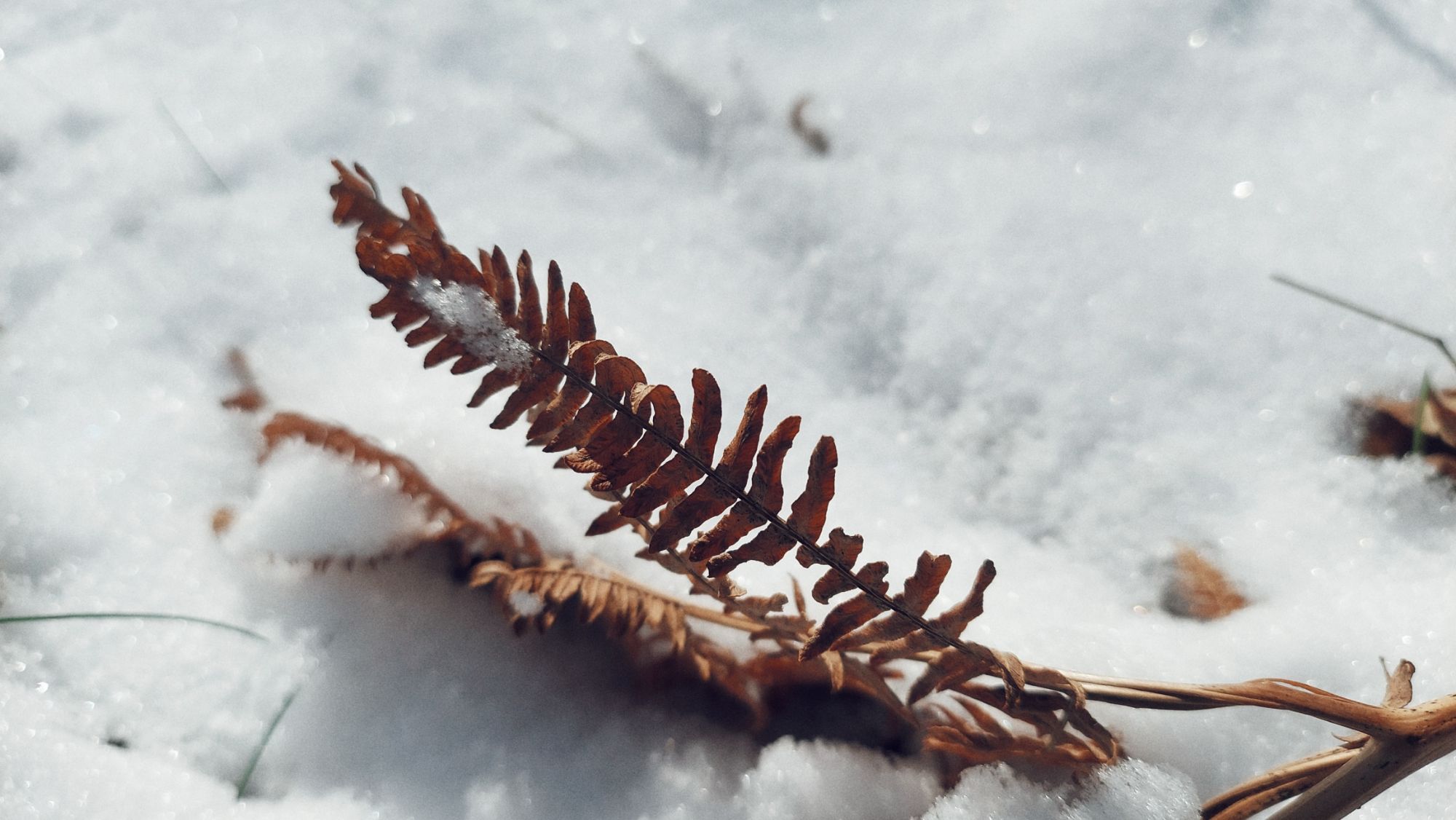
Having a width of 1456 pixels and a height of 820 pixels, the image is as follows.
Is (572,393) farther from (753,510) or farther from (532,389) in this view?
(753,510)

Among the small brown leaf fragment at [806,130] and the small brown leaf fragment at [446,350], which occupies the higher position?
the small brown leaf fragment at [806,130]

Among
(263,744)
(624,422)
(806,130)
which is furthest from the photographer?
(806,130)

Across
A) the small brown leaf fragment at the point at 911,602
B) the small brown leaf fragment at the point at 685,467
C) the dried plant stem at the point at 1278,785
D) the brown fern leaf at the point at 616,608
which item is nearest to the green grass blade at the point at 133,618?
the brown fern leaf at the point at 616,608

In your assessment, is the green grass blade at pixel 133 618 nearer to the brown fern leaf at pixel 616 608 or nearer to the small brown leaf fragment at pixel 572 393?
the brown fern leaf at pixel 616 608

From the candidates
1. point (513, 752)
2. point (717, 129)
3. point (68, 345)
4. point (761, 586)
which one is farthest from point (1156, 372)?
point (68, 345)

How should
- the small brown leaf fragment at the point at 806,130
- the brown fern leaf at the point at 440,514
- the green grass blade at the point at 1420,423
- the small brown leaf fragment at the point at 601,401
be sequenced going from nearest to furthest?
the small brown leaf fragment at the point at 601,401 → the brown fern leaf at the point at 440,514 → the green grass blade at the point at 1420,423 → the small brown leaf fragment at the point at 806,130

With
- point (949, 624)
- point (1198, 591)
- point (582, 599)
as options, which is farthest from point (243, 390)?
point (1198, 591)

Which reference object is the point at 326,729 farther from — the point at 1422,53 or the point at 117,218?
the point at 1422,53
